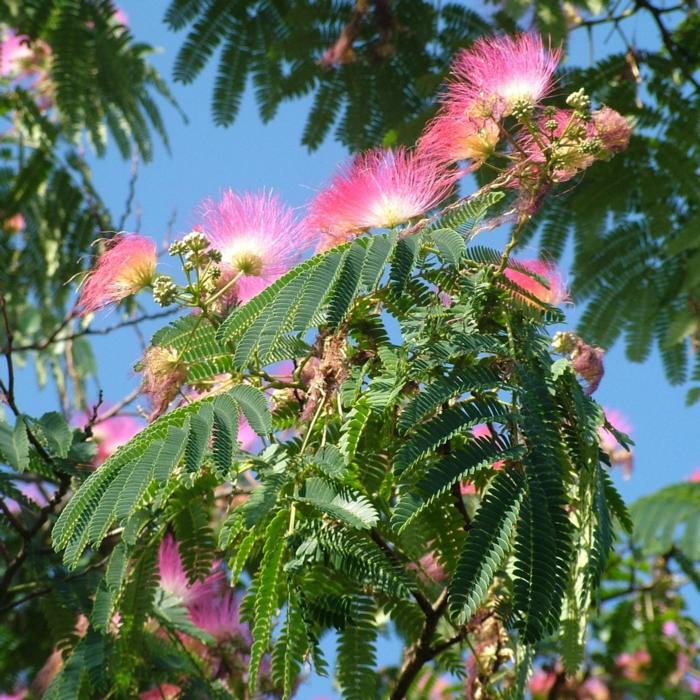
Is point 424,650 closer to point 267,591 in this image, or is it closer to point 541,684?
point 267,591

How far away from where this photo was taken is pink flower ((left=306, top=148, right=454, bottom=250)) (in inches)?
90.8

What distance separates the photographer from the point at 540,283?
2.28 m

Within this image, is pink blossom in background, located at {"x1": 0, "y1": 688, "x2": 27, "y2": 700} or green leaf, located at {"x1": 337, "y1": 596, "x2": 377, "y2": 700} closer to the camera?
green leaf, located at {"x1": 337, "y1": 596, "x2": 377, "y2": 700}

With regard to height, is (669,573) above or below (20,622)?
above

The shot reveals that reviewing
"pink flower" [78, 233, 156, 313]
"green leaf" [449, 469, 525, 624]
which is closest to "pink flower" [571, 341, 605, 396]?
"green leaf" [449, 469, 525, 624]

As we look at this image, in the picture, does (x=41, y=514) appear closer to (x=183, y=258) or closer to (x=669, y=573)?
(x=183, y=258)

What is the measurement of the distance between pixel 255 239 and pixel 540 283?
57 cm

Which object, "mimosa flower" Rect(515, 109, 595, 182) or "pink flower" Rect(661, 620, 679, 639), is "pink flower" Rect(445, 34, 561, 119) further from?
"pink flower" Rect(661, 620, 679, 639)

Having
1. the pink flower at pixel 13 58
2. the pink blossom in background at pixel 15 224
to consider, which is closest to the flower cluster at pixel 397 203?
the pink blossom in background at pixel 15 224

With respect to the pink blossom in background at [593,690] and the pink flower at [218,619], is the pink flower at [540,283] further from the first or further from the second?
the pink blossom in background at [593,690]

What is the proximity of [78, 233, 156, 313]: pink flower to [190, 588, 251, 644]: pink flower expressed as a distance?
1072 mm

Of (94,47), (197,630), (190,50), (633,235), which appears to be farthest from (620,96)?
(197,630)

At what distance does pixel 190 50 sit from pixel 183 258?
2.42 meters

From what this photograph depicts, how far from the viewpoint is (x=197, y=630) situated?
2.92 m
